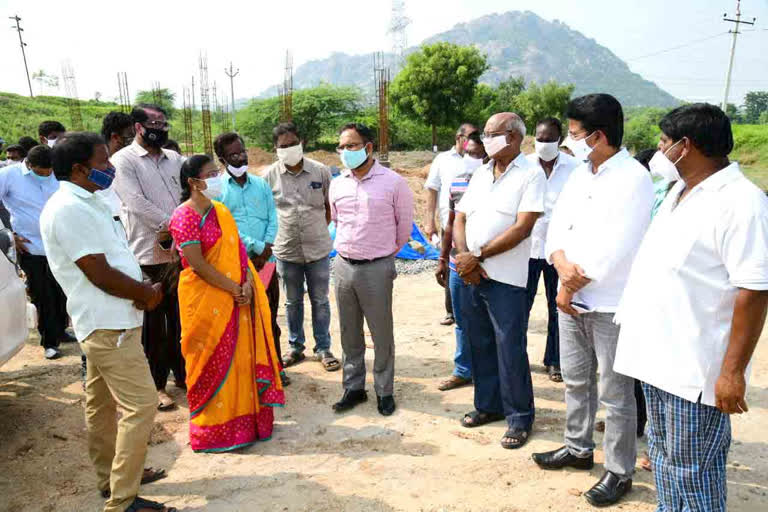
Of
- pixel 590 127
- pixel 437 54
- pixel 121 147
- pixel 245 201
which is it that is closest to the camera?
pixel 590 127

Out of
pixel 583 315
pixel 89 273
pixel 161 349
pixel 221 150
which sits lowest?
pixel 161 349

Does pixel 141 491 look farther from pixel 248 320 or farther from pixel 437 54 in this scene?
pixel 437 54

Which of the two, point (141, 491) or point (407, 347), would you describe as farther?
point (407, 347)

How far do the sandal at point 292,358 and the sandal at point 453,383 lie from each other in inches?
56.9

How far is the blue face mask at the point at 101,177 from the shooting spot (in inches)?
108

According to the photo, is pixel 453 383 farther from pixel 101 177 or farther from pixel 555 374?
pixel 101 177

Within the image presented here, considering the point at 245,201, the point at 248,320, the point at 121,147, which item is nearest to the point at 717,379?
the point at 248,320

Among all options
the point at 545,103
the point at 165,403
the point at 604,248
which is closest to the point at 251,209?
the point at 165,403

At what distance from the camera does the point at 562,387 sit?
4.66 m

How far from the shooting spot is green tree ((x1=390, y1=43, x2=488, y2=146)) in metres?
30.1

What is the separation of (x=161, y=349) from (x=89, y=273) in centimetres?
199

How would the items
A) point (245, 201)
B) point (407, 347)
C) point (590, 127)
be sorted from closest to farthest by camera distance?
point (590, 127) → point (245, 201) → point (407, 347)

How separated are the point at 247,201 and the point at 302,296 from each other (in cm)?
116

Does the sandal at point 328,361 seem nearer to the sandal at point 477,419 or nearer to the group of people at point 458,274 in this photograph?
the group of people at point 458,274
